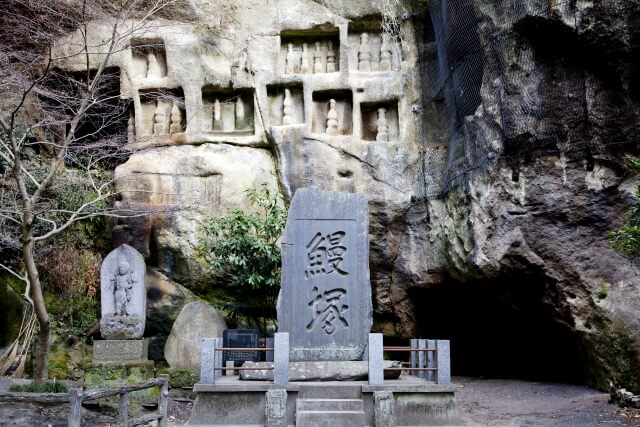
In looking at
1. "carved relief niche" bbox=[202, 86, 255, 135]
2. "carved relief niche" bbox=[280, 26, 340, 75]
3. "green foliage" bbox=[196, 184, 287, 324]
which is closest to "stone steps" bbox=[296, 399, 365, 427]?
"green foliage" bbox=[196, 184, 287, 324]

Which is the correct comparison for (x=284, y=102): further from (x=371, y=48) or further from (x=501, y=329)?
(x=501, y=329)

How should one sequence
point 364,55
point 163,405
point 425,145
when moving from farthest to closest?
point 364,55 < point 425,145 < point 163,405

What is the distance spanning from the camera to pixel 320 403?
765 cm

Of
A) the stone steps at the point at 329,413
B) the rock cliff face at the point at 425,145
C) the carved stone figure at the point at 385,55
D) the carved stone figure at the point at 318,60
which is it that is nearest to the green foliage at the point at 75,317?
the rock cliff face at the point at 425,145

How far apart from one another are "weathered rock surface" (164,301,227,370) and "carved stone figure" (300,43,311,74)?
625 centimetres

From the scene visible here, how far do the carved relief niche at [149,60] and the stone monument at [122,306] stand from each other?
188 inches

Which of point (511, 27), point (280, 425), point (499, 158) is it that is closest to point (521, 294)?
point (499, 158)

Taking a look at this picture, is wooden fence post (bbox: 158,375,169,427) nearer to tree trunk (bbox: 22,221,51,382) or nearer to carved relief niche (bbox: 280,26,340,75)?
tree trunk (bbox: 22,221,51,382)

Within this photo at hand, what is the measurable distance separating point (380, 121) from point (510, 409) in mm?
7312

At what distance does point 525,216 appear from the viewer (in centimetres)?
1109

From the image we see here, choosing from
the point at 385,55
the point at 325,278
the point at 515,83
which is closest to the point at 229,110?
the point at 385,55

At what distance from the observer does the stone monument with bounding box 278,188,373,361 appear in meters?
8.84

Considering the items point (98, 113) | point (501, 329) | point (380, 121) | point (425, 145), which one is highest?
point (98, 113)

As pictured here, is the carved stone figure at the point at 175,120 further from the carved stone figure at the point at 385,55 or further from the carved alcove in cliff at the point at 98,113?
the carved stone figure at the point at 385,55
